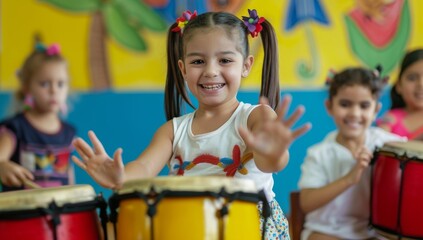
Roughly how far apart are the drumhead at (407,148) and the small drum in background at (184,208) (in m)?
1.02

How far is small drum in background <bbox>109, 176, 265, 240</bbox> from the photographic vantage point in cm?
158

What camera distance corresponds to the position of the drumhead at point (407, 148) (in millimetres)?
2436

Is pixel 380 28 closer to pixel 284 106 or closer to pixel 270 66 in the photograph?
pixel 270 66

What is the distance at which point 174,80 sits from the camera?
89.8 inches

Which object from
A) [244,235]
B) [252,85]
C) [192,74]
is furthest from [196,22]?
[252,85]

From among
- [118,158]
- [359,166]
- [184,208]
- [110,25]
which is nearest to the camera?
[184,208]

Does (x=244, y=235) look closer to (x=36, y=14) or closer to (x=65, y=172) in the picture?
(x=65, y=172)

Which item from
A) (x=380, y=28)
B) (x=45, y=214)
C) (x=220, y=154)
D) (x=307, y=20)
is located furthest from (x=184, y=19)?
(x=380, y=28)

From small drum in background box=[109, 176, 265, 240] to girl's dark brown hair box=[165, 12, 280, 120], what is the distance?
584mm

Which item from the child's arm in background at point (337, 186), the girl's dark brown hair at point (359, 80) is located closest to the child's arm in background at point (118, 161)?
the child's arm in background at point (337, 186)

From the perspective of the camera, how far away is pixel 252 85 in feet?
14.1

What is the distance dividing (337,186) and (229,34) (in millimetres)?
935

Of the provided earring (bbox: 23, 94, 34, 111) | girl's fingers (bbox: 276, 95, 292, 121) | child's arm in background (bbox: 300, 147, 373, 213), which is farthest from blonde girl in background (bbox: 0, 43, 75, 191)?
girl's fingers (bbox: 276, 95, 292, 121)

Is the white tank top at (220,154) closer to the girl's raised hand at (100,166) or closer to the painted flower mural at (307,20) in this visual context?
the girl's raised hand at (100,166)
